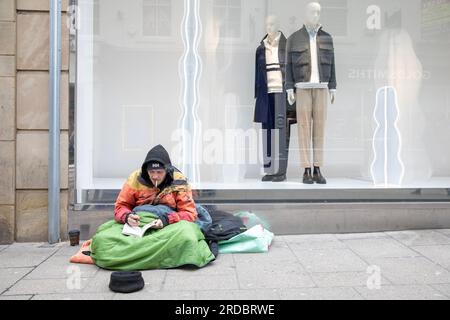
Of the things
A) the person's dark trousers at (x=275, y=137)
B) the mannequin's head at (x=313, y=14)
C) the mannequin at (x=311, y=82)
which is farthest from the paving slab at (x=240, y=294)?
the mannequin's head at (x=313, y=14)

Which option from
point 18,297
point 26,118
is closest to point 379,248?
point 18,297

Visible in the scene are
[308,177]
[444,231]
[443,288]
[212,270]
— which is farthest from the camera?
[308,177]

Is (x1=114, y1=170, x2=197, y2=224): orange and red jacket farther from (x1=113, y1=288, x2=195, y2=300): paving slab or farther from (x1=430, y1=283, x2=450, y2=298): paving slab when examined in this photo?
(x1=430, y1=283, x2=450, y2=298): paving slab

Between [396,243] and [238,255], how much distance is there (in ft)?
5.73

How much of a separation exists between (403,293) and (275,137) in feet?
11.4

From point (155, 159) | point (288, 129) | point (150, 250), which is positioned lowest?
point (150, 250)

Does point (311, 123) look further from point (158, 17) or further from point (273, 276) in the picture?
point (273, 276)

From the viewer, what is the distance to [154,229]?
4320 mm

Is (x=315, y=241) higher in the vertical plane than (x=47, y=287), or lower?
higher

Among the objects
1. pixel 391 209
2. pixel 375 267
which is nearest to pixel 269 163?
pixel 391 209

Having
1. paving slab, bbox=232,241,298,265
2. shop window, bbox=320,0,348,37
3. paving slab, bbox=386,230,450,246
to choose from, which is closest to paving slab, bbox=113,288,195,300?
paving slab, bbox=232,241,298,265

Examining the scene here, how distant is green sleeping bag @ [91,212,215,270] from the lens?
4.12 m

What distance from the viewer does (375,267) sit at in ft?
13.9

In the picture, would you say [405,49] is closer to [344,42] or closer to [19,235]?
[344,42]
